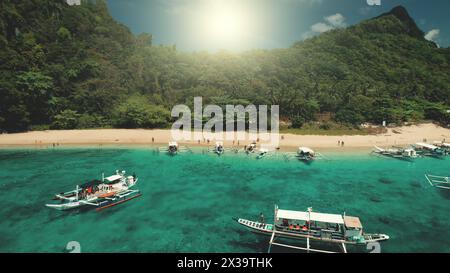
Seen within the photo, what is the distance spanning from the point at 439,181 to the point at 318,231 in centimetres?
2781

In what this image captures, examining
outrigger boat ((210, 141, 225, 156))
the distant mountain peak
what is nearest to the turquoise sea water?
outrigger boat ((210, 141, 225, 156))

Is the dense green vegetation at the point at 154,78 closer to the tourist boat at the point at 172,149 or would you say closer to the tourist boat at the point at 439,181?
the tourist boat at the point at 172,149

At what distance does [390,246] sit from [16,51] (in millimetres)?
88687

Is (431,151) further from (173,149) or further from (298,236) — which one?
(173,149)

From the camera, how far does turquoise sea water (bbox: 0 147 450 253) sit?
1008 inches

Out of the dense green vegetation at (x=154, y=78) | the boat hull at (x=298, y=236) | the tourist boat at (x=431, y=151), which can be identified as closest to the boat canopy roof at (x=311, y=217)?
the boat hull at (x=298, y=236)

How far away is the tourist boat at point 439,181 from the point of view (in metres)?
39.6

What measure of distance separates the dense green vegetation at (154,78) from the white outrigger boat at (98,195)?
3717 cm

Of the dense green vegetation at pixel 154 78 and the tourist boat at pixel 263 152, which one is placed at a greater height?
the dense green vegetation at pixel 154 78

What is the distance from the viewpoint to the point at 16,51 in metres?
74.8

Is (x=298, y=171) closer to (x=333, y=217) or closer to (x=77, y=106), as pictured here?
(x=333, y=217)

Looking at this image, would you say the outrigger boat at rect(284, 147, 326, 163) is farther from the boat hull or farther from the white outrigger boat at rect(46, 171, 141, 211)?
the white outrigger boat at rect(46, 171, 141, 211)
